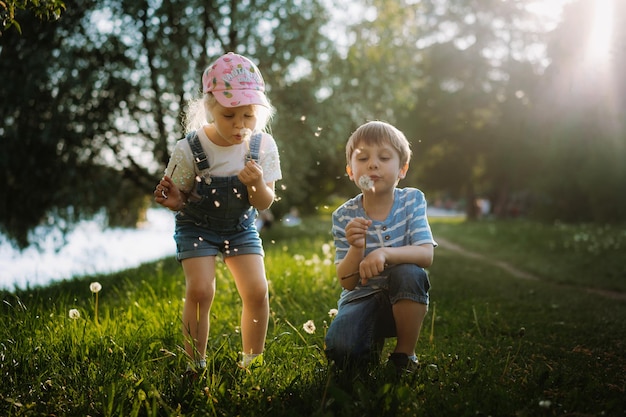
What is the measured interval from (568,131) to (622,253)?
35.5 ft

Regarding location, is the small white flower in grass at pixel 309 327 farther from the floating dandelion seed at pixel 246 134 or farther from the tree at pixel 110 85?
the tree at pixel 110 85

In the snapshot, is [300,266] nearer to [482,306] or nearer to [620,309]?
[482,306]

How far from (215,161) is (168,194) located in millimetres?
347

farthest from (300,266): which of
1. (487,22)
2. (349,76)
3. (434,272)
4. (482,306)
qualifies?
(487,22)

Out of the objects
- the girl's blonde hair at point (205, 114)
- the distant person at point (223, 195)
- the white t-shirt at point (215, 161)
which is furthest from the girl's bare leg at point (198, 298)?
the girl's blonde hair at point (205, 114)

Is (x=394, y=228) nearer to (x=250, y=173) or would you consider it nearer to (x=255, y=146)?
(x=250, y=173)

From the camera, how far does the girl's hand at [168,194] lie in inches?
131

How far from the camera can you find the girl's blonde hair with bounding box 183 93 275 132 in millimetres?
3506

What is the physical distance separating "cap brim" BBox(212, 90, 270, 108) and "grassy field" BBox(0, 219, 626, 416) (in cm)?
131

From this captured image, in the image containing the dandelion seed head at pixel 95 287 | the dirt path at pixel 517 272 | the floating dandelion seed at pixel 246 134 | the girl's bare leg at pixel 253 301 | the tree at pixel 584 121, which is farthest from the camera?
the tree at pixel 584 121

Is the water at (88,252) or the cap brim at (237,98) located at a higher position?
the cap brim at (237,98)

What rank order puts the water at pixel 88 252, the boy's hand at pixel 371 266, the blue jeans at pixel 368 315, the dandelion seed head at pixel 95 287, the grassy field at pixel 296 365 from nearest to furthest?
the grassy field at pixel 296 365
the boy's hand at pixel 371 266
the blue jeans at pixel 368 315
the dandelion seed head at pixel 95 287
the water at pixel 88 252

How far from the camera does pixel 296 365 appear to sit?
10.6 ft

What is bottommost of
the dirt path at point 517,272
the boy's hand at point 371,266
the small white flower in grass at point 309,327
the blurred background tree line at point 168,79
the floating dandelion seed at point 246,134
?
the dirt path at point 517,272
